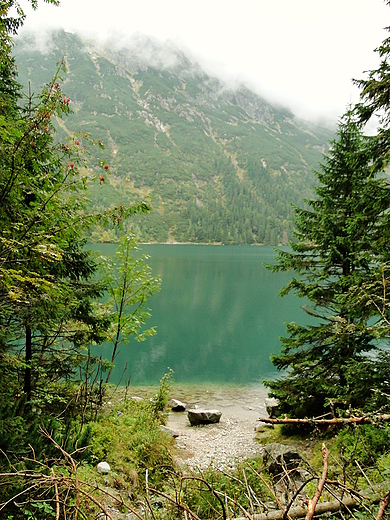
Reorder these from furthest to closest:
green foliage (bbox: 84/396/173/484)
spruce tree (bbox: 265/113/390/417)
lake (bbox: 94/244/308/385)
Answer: lake (bbox: 94/244/308/385) → spruce tree (bbox: 265/113/390/417) → green foliage (bbox: 84/396/173/484)

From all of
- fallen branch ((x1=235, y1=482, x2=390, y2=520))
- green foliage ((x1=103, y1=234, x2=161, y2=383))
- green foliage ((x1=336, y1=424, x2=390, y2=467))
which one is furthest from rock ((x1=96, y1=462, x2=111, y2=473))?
fallen branch ((x1=235, y1=482, x2=390, y2=520))

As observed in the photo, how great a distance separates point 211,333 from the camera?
31.0m

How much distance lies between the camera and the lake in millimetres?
21344

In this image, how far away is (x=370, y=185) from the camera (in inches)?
242

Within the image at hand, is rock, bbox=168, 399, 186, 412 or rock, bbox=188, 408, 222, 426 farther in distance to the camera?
rock, bbox=168, 399, 186, 412

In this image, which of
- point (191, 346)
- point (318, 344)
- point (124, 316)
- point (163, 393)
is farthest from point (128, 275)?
point (191, 346)

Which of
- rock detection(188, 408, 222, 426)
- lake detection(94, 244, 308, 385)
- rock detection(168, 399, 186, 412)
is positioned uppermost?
rock detection(188, 408, 222, 426)

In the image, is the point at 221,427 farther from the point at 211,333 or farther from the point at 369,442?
the point at 211,333

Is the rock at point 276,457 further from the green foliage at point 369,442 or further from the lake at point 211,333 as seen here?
the lake at point 211,333

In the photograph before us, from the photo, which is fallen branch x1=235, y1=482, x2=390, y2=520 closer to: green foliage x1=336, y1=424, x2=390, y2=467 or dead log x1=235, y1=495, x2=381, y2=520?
dead log x1=235, y1=495, x2=381, y2=520

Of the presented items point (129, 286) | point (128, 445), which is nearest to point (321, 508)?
point (128, 445)

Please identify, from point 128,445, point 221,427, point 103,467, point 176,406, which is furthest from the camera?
point 176,406

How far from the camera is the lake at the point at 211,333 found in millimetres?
21344

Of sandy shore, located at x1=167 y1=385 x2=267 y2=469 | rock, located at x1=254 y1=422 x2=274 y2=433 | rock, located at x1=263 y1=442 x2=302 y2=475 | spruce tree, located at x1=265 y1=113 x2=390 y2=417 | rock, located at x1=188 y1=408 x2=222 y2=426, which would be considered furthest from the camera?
rock, located at x1=188 y1=408 x2=222 y2=426
